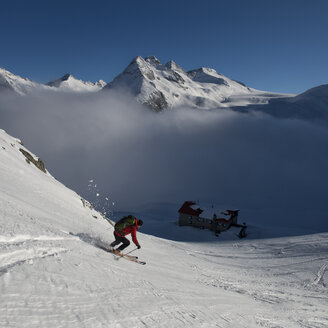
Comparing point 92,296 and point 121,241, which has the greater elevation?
point 121,241

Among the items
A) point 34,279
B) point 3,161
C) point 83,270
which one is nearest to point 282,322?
point 83,270

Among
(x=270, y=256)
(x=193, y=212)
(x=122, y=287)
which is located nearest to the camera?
(x=122, y=287)

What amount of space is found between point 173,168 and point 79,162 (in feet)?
264

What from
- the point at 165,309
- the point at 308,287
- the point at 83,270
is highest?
the point at 83,270

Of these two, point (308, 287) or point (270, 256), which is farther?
point (270, 256)

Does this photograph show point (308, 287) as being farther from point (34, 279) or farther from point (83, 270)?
point (34, 279)

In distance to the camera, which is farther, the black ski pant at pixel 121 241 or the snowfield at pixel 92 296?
the black ski pant at pixel 121 241

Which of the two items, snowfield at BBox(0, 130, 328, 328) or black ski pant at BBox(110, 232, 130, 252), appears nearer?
snowfield at BBox(0, 130, 328, 328)

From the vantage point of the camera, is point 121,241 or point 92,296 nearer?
point 92,296

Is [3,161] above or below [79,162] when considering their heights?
below

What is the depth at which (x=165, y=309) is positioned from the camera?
577cm

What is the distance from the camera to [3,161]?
63.1 feet

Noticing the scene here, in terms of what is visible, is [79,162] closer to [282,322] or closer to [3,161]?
[3,161]

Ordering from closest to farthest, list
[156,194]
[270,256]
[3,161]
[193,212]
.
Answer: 1. [3,161]
2. [270,256]
3. [193,212]
4. [156,194]
